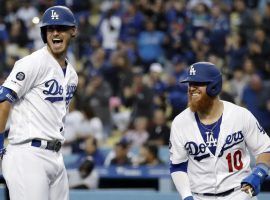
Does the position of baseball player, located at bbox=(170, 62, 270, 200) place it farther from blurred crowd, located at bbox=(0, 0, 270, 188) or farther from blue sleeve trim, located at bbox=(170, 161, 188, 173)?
blurred crowd, located at bbox=(0, 0, 270, 188)

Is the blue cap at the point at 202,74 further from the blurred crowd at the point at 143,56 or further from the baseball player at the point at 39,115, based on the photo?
the blurred crowd at the point at 143,56

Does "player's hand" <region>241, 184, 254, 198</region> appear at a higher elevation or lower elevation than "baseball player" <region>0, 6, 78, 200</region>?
lower

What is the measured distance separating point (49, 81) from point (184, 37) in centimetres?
985

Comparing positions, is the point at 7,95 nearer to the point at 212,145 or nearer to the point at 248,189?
the point at 212,145

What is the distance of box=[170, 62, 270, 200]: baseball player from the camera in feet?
20.2

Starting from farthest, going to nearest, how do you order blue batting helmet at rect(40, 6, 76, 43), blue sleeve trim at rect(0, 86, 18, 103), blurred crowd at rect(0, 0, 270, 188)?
blurred crowd at rect(0, 0, 270, 188) < blue batting helmet at rect(40, 6, 76, 43) < blue sleeve trim at rect(0, 86, 18, 103)

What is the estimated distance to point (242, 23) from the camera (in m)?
16.0

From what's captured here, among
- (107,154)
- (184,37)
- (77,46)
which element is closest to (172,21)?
(184,37)

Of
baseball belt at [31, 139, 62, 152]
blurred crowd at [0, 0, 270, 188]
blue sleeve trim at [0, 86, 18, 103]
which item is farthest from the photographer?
blurred crowd at [0, 0, 270, 188]

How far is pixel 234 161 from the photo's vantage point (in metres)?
6.21

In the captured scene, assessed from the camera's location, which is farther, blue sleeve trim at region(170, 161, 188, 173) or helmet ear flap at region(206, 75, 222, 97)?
blue sleeve trim at region(170, 161, 188, 173)

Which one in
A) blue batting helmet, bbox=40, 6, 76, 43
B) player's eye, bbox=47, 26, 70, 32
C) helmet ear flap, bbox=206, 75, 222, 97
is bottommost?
helmet ear flap, bbox=206, 75, 222, 97

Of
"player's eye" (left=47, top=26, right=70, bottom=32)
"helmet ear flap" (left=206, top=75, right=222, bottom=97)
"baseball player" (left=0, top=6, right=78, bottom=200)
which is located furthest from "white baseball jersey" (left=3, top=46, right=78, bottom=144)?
"helmet ear flap" (left=206, top=75, right=222, bottom=97)

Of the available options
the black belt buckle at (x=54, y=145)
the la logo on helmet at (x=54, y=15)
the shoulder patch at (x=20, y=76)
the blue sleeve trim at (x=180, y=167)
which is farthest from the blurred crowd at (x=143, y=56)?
the shoulder patch at (x=20, y=76)
